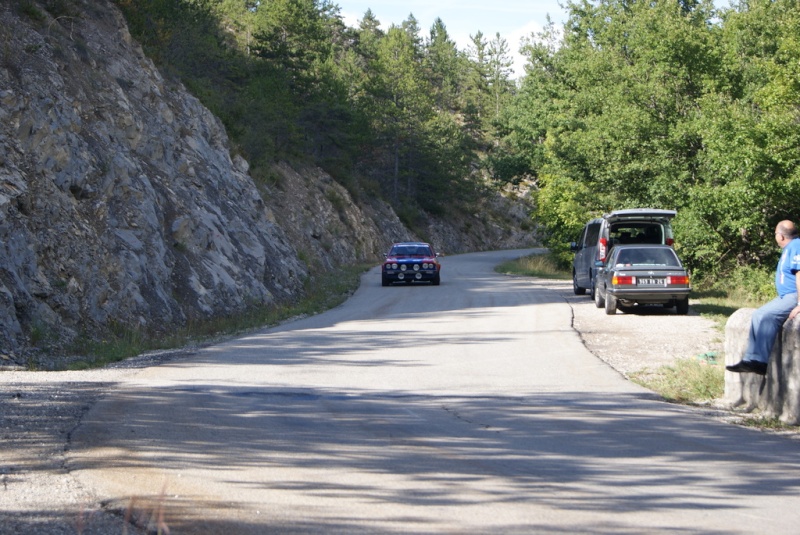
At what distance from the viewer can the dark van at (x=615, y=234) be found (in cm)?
2333

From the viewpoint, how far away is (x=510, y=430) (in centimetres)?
802

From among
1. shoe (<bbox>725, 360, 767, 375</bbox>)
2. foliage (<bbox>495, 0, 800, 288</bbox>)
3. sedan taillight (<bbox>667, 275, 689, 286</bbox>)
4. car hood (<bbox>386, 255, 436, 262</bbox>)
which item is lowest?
shoe (<bbox>725, 360, 767, 375</bbox>)

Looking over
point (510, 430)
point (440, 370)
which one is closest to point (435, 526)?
point (510, 430)

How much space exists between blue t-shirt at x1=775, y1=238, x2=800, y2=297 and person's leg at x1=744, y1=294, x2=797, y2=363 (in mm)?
84

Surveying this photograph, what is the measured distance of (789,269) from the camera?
8492mm

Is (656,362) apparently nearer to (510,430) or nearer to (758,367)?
(758,367)

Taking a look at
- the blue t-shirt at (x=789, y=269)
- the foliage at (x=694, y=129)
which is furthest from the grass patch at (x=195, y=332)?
the foliage at (x=694, y=129)

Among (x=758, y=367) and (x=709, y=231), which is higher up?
(x=709, y=231)

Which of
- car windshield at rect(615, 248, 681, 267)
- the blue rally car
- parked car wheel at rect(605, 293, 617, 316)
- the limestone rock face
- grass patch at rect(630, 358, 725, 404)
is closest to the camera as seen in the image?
grass patch at rect(630, 358, 725, 404)

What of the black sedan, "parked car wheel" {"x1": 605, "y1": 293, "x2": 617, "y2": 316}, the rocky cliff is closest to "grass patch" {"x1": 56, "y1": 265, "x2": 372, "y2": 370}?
the rocky cliff

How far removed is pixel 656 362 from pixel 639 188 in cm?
1951

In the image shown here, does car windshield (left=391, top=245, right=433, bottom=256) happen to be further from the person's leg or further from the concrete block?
the person's leg

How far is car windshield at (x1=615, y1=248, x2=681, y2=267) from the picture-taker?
2108 centimetres

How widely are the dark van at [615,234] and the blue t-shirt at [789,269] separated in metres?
14.6
